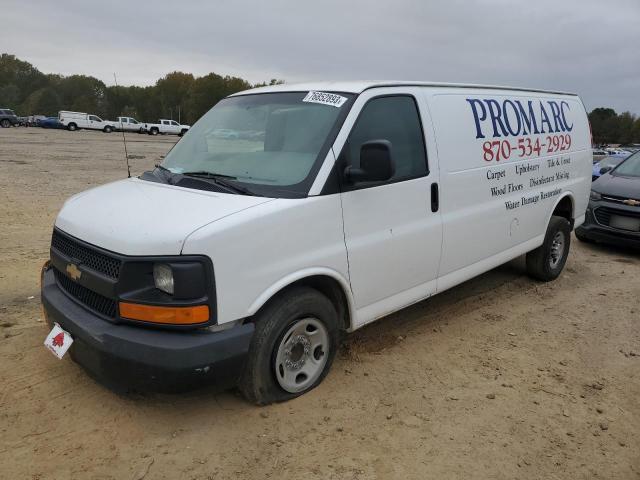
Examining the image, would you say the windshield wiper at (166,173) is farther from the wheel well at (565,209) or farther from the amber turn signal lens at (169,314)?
the wheel well at (565,209)

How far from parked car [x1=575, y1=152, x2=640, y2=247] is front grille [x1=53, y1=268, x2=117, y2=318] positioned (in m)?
7.35

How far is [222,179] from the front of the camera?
3.51 metres

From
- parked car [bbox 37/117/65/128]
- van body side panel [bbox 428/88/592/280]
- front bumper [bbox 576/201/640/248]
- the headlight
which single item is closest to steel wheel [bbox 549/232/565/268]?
van body side panel [bbox 428/88/592/280]

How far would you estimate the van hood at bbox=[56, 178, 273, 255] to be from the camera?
2.80 meters

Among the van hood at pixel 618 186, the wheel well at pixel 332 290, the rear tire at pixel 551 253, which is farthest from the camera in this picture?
the van hood at pixel 618 186

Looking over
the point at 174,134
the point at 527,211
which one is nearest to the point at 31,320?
the point at 527,211

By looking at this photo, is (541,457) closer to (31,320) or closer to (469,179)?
(469,179)

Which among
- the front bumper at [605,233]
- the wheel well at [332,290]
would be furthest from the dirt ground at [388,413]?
the front bumper at [605,233]

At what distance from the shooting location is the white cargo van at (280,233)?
2824 millimetres

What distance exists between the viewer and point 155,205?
319 cm

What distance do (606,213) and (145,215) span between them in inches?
288

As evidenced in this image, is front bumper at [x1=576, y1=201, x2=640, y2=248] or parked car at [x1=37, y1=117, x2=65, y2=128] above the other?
parked car at [x1=37, y1=117, x2=65, y2=128]

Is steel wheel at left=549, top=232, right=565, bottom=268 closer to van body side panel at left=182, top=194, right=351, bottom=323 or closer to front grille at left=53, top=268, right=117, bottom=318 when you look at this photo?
van body side panel at left=182, top=194, right=351, bottom=323

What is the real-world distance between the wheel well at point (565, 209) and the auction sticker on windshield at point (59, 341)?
534cm
